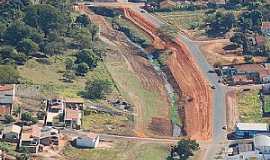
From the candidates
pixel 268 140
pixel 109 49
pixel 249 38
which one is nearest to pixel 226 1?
pixel 249 38

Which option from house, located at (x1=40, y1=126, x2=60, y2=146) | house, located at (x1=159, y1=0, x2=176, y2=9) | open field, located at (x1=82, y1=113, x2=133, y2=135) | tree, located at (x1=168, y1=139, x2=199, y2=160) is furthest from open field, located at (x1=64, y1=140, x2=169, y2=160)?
house, located at (x1=159, y1=0, x2=176, y2=9)

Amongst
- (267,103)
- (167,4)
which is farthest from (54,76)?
(167,4)

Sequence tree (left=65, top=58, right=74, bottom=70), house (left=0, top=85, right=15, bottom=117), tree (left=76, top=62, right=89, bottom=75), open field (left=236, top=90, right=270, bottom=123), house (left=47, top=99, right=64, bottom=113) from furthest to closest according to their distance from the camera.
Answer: tree (left=65, top=58, right=74, bottom=70), tree (left=76, top=62, right=89, bottom=75), open field (left=236, top=90, right=270, bottom=123), house (left=47, top=99, right=64, bottom=113), house (left=0, top=85, right=15, bottom=117)

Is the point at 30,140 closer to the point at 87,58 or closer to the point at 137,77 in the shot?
the point at 87,58

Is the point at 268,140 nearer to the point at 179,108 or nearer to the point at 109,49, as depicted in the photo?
the point at 179,108

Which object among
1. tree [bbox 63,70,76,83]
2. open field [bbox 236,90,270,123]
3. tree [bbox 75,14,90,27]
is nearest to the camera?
open field [bbox 236,90,270,123]

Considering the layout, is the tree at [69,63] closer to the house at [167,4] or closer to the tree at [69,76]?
the tree at [69,76]

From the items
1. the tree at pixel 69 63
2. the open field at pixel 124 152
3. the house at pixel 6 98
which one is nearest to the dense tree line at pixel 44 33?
the tree at pixel 69 63

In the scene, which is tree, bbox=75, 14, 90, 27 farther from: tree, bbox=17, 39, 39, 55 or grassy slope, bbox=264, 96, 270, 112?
grassy slope, bbox=264, 96, 270, 112
